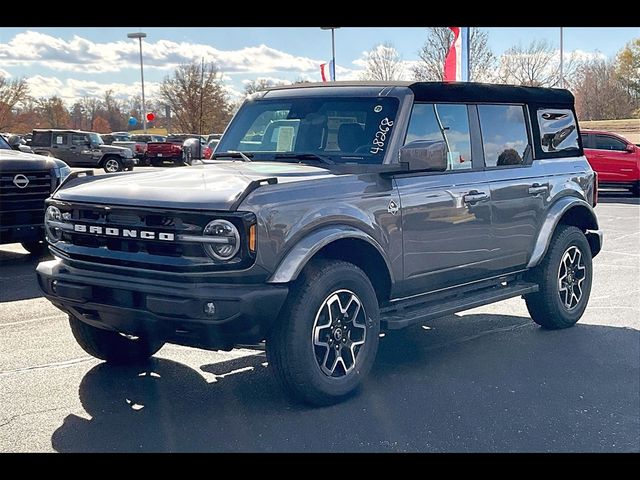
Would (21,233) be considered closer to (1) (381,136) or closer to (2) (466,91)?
(1) (381,136)

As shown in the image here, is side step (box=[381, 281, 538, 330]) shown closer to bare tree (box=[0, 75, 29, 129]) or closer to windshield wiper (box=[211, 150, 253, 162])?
windshield wiper (box=[211, 150, 253, 162])

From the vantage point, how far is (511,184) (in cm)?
621

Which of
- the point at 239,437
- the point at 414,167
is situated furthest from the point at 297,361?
the point at 414,167

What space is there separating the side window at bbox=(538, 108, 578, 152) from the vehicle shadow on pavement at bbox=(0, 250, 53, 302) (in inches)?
205

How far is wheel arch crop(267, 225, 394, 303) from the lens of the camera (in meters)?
4.41

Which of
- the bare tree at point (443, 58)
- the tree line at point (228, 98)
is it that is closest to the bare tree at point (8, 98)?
the tree line at point (228, 98)

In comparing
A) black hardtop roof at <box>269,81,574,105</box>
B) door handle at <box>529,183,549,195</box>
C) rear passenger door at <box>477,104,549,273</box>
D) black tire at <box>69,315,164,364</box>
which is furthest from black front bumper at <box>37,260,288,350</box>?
door handle at <box>529,183,549,195</box>

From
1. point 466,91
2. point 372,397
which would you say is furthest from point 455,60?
point 372,397

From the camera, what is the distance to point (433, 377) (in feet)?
17.4

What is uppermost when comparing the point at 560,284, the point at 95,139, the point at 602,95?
the point at 602,95

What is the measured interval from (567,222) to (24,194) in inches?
258

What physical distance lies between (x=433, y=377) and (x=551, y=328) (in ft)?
6.24

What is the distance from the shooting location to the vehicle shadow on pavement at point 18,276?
8.10m
